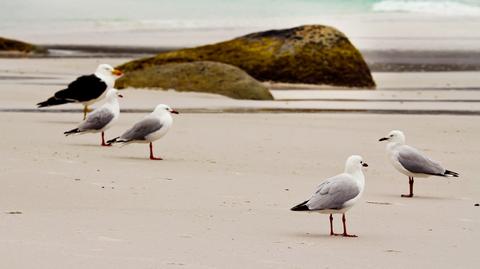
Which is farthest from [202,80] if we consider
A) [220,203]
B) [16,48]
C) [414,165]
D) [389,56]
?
[16,48]

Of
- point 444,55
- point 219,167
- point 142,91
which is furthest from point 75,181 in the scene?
point 444,55

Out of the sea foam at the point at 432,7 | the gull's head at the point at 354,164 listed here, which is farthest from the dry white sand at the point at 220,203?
the sea foam at the point at 432,7

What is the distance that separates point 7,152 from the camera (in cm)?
1180

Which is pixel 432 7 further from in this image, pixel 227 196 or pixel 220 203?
pixel 220 203

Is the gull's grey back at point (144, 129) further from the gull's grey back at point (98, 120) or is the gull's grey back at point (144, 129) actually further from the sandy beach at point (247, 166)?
the gull's grey back at point (98, 120)

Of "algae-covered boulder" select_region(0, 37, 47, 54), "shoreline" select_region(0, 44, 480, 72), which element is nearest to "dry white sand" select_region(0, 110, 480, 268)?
"shoreline" select_region(0, 44, 480, 72)

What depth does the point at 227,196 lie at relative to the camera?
9750 millimetres

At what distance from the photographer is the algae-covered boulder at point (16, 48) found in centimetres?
3969

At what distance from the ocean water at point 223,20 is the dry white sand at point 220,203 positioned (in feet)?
94.6

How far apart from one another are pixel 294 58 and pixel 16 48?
56.3 feet

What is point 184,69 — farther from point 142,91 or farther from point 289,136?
point 289,136

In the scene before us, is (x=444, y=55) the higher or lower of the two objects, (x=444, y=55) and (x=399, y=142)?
the lower

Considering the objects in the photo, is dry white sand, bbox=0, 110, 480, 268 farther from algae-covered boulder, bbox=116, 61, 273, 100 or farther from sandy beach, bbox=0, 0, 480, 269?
algae-covered boulder, bbox=116, 61, 273, 100

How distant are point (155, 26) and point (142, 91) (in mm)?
40659
